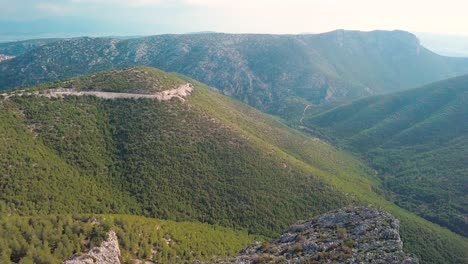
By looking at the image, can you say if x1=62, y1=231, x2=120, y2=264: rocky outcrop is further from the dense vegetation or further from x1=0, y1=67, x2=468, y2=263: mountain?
x1=0, y1=67, x2=468, y2=263: mountain

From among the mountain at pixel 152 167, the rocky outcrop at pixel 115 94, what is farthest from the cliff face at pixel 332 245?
the rocky outcrop at pixel 115 94

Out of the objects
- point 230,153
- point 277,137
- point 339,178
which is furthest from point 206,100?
point 339,178

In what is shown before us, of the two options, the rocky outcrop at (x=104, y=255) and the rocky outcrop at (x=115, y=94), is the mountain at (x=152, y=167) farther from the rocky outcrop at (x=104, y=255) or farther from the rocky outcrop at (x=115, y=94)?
the rocky outcrop at (x=104, y=255)

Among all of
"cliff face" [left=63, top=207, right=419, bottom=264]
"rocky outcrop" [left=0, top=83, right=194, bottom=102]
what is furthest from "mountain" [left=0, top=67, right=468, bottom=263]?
"cliff face" [left=63, top=207, right=419, bottom=264]

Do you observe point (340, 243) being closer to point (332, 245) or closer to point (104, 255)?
point (332, 245)

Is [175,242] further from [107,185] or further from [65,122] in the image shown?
[65,122]

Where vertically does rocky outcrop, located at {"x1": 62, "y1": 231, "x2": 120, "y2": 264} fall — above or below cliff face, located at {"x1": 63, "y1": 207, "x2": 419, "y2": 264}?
below

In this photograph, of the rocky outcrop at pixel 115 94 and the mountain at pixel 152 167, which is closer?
the mountain at pixel 152 167
